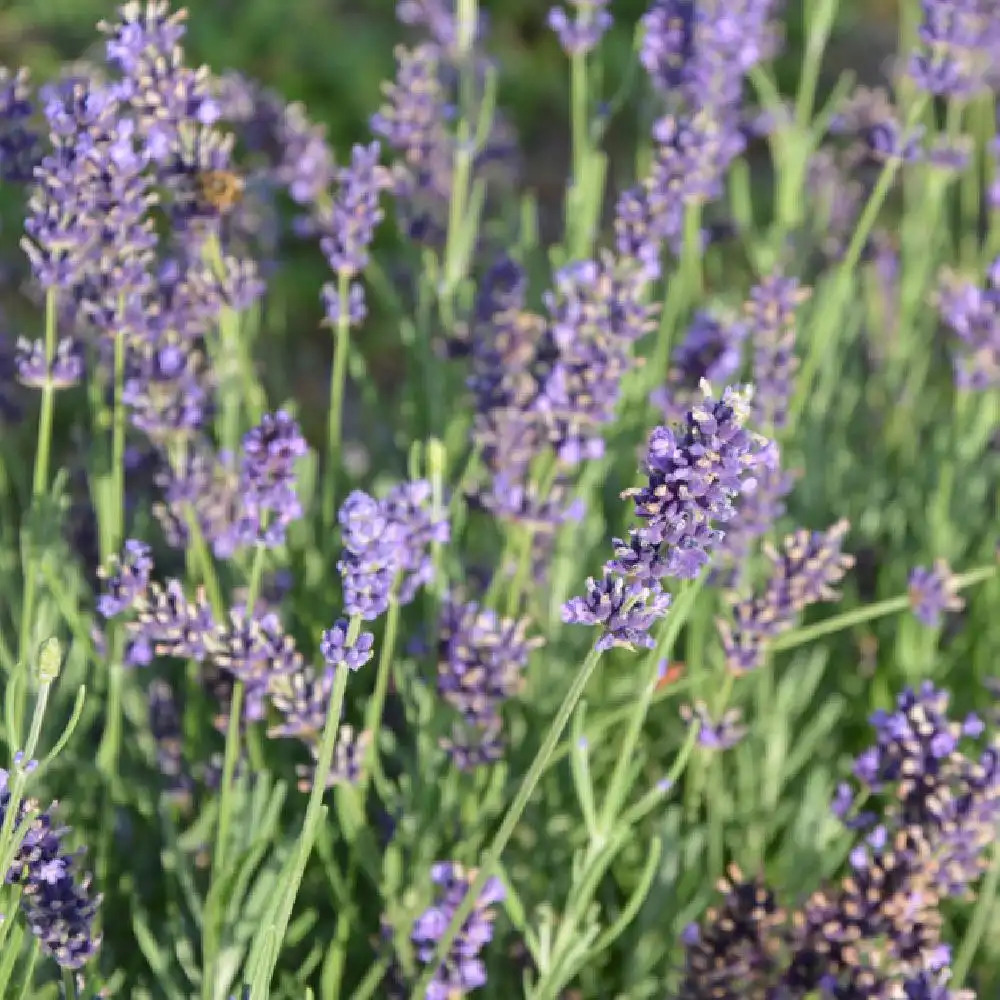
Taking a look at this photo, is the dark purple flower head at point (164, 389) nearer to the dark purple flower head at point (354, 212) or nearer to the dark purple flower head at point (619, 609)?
the dark purple flower head at point (354, 212)

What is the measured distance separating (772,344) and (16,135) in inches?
50.0

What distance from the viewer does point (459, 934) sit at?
1748mm

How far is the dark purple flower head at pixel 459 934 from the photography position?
172cm

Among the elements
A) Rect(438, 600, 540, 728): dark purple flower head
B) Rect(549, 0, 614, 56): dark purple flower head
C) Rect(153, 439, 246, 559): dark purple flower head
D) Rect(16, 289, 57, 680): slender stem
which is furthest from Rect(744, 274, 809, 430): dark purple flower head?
Rect(16, 289, 57, 680): slender stem

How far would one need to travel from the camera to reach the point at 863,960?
6.15 feet

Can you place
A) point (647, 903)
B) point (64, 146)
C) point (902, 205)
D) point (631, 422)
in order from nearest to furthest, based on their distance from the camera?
point (64, 146) < point (647, 903) < point (631, 422) < point (902, 205)

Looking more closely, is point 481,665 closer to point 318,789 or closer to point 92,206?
point 318,789

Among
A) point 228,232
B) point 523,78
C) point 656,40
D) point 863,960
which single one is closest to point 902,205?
point 523,78

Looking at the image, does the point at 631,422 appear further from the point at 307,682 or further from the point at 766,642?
the point at 307,682

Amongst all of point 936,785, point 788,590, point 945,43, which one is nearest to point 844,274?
point 945,43

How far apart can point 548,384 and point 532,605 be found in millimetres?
475

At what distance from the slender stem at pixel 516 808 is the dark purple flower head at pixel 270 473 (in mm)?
432

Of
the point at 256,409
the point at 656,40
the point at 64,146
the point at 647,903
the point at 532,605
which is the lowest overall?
the point at 647,903

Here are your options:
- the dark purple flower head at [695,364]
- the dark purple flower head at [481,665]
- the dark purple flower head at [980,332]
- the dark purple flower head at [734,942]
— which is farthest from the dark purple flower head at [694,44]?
the dark purple flower head at [734,942]
